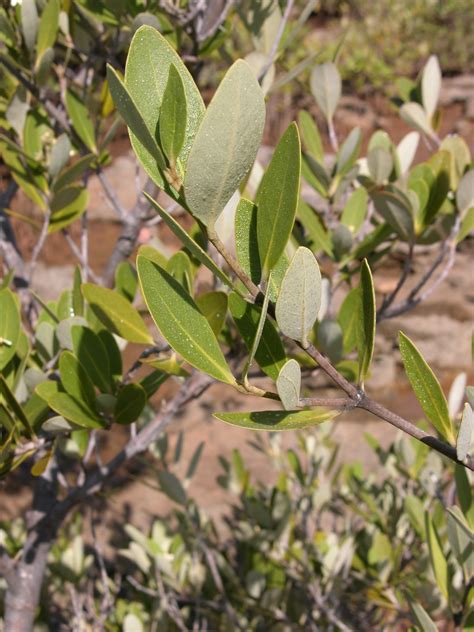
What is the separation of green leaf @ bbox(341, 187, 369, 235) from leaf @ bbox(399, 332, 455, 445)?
0.64 meters

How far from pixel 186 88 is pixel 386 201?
623 mm

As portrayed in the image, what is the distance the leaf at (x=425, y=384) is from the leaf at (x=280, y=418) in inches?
3.8

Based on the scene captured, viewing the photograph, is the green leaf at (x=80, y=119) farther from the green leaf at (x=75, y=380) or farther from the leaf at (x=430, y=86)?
the leaf at (x=430, y=86)

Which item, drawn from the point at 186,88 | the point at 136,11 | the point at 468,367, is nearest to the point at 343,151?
the point at 136,11

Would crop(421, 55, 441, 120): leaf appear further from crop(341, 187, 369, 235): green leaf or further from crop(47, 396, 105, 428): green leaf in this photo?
crop(47, 396, 105, 428): green leaf

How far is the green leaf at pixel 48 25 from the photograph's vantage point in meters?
1.11

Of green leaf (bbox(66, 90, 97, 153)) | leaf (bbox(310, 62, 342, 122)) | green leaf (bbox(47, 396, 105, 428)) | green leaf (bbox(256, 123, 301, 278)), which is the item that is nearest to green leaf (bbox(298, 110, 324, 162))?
leaf (bbox(310, 62, 342, 122))

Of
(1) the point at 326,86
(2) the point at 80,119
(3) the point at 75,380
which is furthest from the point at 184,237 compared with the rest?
(1) the point at 326,86

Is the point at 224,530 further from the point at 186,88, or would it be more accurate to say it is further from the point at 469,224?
the point at 186,88

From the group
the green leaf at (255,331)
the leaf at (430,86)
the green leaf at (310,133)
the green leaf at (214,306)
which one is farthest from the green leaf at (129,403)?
the leaf at (430,86)

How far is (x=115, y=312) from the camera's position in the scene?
91 cm

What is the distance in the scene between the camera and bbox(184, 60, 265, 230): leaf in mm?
484

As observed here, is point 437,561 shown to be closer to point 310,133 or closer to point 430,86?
point 310,133

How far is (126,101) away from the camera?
496mm
